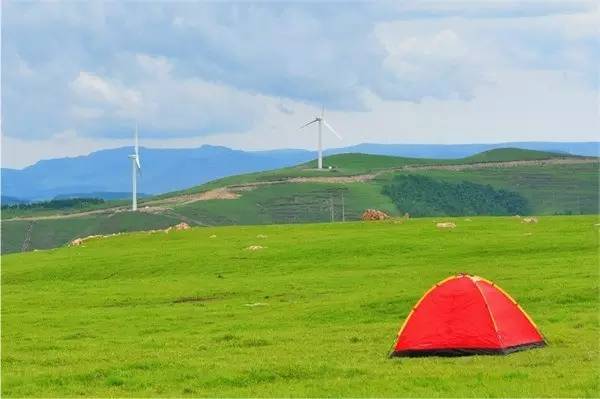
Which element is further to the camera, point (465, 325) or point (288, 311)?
point (288, 311)

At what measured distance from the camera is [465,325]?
2939 cm

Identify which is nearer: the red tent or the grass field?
the grass field

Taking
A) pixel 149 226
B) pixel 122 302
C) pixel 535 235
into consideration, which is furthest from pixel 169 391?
pixel 149 226

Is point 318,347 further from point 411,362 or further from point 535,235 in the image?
point 535,235

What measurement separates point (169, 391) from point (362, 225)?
64603mm

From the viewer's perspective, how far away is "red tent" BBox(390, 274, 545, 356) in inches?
1148

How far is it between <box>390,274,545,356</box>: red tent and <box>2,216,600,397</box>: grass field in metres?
0.76

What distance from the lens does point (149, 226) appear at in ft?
590

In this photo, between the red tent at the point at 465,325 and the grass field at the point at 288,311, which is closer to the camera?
the grass field at the point at 288,311

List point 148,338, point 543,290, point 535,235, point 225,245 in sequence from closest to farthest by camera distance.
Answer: point 148,338
point 543,290
point 535,235
point 225,245

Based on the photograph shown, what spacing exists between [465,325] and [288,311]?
14114 mm

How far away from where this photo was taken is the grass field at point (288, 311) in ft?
84.0

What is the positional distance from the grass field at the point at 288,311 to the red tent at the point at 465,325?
758 millimetres

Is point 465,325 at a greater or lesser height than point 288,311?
greater
